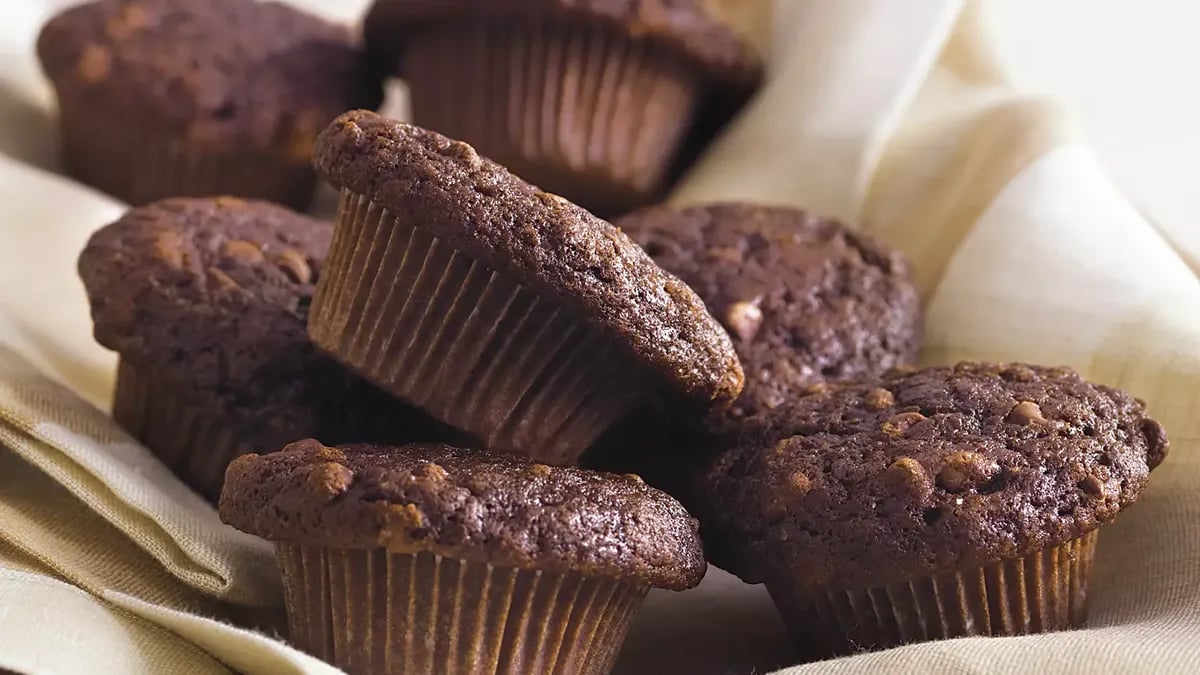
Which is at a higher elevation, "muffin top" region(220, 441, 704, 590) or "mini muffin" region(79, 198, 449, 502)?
"muffin top" region(220, 441, 704, 590)

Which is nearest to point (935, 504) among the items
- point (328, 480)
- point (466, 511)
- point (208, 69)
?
point (466, 511)

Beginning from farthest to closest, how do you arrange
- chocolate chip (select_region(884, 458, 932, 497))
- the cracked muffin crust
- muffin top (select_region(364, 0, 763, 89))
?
muffin top (select_region(364, 0, 763, 89))
the cracked muffin crust
chocolate chip (select_region(884, 458, 932, 497))

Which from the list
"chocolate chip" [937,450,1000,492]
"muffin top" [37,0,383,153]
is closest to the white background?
"chocolate chip" [937,450,1000,492]

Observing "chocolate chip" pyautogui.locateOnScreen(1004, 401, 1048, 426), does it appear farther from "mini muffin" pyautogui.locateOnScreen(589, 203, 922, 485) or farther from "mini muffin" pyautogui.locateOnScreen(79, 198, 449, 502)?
"mini muffin" pyautogui.locateOnScreen(79, 198, 449, 502)

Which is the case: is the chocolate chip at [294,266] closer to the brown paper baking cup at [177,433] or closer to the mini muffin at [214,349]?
the mini muffin at [214,349]

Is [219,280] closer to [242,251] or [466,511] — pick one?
[242,251]

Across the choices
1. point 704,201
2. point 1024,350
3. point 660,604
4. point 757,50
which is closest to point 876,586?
point 660,604
